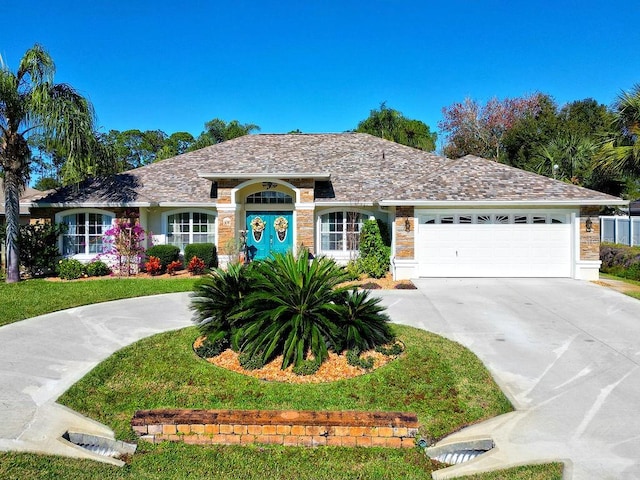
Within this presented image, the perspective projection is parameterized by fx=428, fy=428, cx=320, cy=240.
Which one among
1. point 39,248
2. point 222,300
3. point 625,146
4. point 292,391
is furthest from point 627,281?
point 39,248

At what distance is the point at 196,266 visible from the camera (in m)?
15.8

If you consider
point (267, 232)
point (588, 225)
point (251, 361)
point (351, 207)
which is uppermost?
point (351, 207)

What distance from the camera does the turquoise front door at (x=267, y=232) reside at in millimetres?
17422

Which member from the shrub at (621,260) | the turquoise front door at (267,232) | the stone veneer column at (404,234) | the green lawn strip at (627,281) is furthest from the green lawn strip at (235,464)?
the shrub at (621,260)

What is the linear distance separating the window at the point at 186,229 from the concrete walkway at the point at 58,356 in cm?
547

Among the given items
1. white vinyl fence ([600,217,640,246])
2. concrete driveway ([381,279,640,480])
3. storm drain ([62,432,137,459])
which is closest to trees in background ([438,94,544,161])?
white vinyl fence ([600,217,640,246])

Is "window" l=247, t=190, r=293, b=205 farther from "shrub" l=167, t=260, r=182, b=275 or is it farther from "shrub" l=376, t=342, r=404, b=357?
"shrub" l=376, t=342, r=404, b=357

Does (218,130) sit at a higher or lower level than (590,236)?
higher

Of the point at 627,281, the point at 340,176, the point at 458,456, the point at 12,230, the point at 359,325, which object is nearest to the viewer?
the point at 458,456

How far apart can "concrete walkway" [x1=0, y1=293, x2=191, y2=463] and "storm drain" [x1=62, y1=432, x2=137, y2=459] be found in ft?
0.28

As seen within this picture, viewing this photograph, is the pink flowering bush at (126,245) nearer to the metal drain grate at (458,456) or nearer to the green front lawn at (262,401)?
the green front lawn at (262,401)

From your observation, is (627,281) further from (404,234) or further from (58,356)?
(58,356)

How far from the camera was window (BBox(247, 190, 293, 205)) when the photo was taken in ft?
57.4

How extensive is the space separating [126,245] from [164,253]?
1357mm
